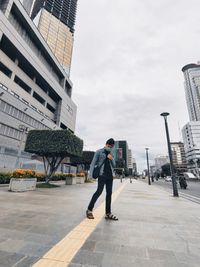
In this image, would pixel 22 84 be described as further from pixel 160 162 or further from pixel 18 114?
pixel 160 162

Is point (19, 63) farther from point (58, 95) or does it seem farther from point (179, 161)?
point (179, 161)

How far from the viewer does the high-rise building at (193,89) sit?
149625 mm

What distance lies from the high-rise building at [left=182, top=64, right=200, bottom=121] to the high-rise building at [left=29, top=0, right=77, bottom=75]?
410 ft

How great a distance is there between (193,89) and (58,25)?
134 metres

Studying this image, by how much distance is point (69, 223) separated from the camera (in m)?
3.43

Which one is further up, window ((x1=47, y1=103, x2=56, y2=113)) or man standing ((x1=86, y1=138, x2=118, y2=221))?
window ((x1=47, y1=103, x2=56, y2=113))

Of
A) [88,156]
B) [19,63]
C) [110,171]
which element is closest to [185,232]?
[110,171]

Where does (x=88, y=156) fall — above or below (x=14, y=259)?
above

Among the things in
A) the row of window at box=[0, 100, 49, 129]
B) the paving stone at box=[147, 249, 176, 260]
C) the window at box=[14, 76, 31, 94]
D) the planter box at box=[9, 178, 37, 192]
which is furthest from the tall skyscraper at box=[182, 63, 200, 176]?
the paving stone at box=[147, 249, 176, 260]

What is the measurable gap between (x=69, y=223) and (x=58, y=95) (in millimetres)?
52382

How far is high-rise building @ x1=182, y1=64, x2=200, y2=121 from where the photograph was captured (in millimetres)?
149625

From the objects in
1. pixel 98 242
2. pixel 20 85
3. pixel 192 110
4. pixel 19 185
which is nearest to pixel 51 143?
pixel 19 185

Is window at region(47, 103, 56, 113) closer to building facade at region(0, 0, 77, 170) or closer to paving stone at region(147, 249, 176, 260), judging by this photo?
building facade at region(0, 0, 77, 170)

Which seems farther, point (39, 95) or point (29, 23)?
point (39, 95)
